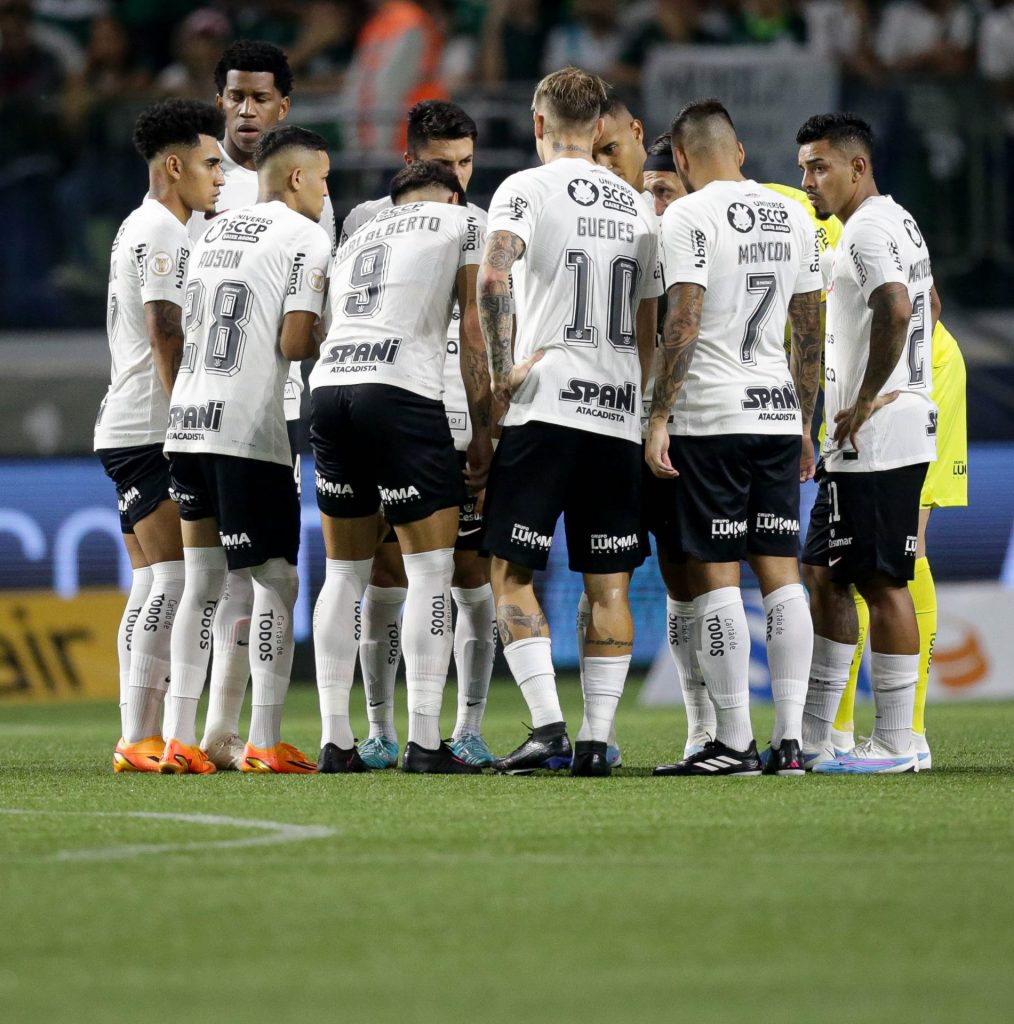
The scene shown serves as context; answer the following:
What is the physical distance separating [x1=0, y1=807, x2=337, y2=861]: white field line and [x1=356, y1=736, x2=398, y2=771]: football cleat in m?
1.61

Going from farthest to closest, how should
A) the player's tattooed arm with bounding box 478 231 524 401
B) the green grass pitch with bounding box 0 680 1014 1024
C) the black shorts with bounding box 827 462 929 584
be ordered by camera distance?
1. the black shorts with bounding box 827 462 929 584
2. the player's tattooed arm with bounding box 478 231 524 401
3. the green grass pitch with bounding box 0 680 1014 1024

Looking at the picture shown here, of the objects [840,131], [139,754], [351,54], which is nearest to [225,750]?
[139,754]

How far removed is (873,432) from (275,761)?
2.40m

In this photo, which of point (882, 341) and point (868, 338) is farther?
point (868, 338)

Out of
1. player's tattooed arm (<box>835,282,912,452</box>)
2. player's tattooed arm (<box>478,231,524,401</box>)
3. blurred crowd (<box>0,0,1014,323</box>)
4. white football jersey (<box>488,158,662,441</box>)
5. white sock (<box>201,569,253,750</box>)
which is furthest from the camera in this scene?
blurred crowd (<box>0,0,1014,323</box>)

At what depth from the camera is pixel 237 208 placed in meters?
7.30

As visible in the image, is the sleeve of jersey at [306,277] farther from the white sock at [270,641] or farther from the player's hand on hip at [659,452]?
the player's hand on hip at [659,452]

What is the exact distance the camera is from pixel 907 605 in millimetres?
6801

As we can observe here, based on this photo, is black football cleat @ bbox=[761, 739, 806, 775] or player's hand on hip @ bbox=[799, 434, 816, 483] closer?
black football cleat @ bbox=[761, 739, 806, 775]

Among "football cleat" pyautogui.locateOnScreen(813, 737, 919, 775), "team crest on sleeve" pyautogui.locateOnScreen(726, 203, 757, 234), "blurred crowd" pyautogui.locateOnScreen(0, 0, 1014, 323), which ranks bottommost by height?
"football cleat" pyautogui.locateOnScreen(813, 737, 919, 775)

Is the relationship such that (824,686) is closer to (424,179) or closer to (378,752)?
(378,752)

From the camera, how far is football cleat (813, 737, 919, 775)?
6734 millimetres

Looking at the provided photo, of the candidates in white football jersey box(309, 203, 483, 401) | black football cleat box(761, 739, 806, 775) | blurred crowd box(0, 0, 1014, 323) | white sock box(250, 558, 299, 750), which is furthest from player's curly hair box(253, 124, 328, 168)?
blurred crowd box(0, 0, 1014, 323)

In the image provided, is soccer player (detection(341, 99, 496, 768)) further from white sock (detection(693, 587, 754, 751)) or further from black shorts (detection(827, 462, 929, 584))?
black shorts (detection(827, 462, 929, 584))
